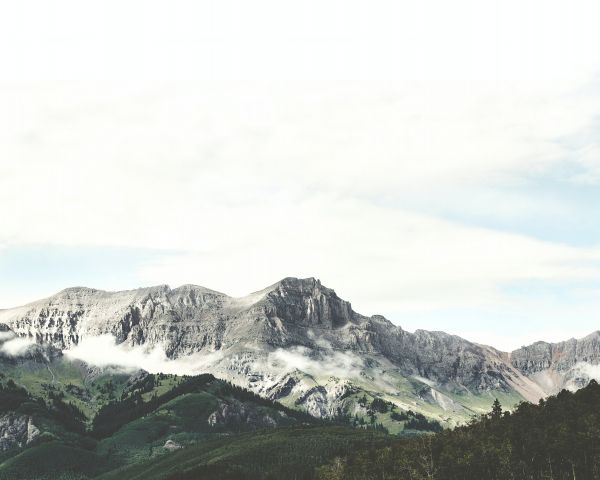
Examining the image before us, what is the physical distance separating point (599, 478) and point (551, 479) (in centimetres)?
1507

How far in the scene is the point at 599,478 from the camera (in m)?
198

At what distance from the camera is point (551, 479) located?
199 m
